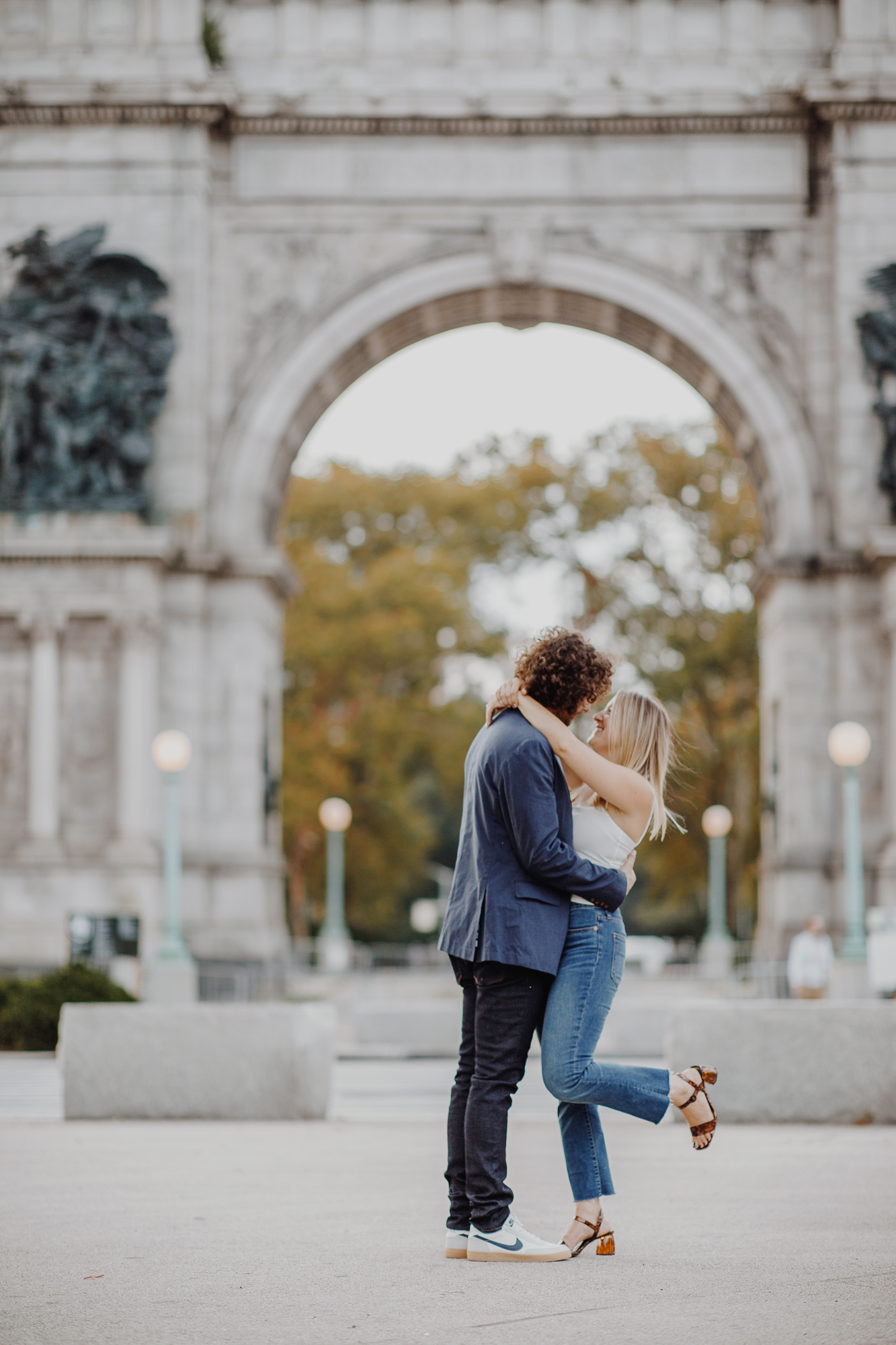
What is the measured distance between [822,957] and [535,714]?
46.5ft

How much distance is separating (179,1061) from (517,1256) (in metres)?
5.14

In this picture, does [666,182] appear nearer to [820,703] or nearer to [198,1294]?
[820,703]

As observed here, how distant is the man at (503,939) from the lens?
539cm

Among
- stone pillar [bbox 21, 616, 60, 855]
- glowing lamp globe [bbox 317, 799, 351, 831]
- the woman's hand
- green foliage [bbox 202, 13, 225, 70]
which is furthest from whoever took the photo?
glowing lamp globe [bbox 317, 799, 351, 831]

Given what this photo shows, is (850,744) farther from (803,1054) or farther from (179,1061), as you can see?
(179,1061)

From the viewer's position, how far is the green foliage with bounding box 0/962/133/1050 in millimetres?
16328

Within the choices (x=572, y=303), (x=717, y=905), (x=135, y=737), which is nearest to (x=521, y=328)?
(x=572, y=303)

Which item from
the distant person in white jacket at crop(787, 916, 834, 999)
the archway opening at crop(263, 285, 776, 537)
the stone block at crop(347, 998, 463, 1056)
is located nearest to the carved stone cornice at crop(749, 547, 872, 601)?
the archway opening at crop(263, 285, 776, 537)

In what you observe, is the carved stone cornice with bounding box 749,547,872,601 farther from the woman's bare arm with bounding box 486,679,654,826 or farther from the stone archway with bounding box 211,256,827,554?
the woman's bare arm with bounding box 486,679,654,826

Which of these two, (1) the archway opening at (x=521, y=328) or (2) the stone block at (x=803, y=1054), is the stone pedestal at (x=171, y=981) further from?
(2) the stone block at (x=803, y=1054)

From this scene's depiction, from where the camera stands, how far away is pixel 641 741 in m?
5.81

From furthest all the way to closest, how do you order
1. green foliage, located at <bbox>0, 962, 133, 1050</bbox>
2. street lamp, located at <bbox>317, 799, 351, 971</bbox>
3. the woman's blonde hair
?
street lamp, located at <bbox>317, 799, 351, 971</bbox> < green foliage, located at <bbox>0, 962, 133, 1050</bbox> < the woman's blonde hair

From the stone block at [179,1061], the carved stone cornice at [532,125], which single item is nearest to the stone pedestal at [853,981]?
the stone block at [179,1061]

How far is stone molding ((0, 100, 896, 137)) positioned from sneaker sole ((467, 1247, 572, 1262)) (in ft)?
69.1
